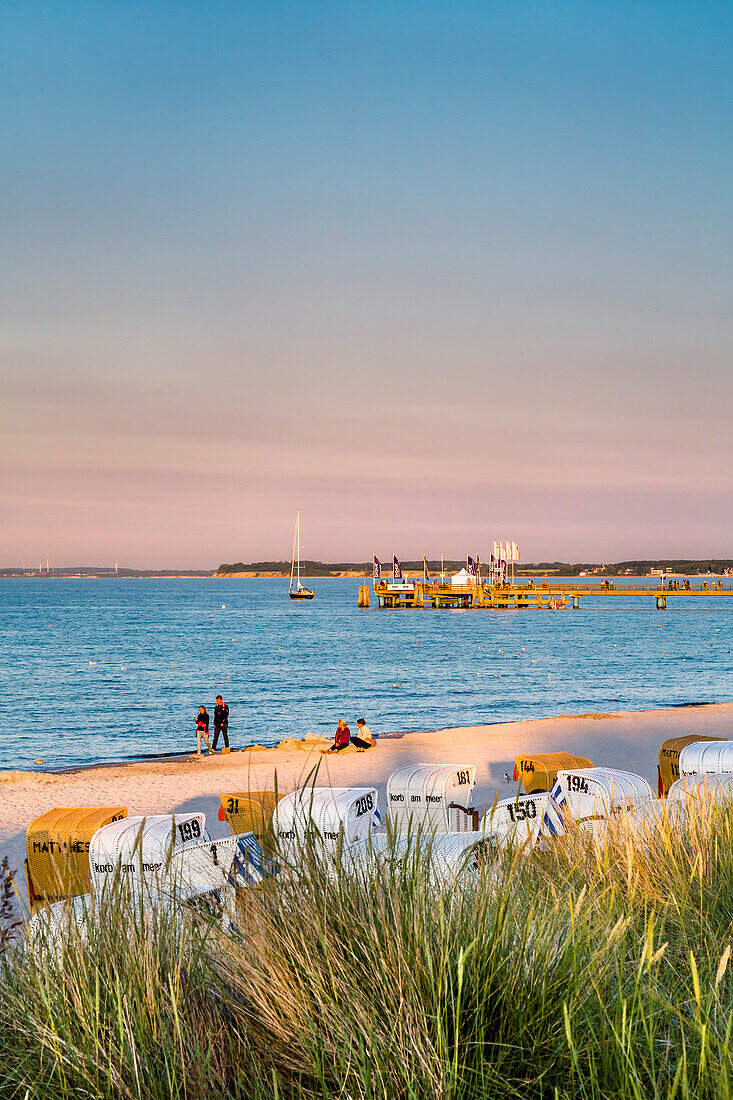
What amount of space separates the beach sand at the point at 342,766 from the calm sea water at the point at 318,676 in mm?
7241

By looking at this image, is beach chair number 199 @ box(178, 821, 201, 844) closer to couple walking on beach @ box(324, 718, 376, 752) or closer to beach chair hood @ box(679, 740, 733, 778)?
beach chair hood @ box(679, 740, 733, 778)

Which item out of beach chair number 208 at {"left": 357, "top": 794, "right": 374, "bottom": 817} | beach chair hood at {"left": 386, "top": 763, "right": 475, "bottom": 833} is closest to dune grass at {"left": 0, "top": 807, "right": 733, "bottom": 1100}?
beach chair number 208 at {"left": 357, "top": 794, "right": 374, "bottom": 817}

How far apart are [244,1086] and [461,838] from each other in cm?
524

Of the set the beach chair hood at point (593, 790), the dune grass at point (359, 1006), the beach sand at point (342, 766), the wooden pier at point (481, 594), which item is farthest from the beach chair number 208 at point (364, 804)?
the wooden pier at point (481, 594)

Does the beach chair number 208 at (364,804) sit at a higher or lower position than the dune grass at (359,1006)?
lower

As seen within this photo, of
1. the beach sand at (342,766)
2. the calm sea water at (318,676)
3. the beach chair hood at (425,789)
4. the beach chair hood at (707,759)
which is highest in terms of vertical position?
the beach chair hood at (707,759)

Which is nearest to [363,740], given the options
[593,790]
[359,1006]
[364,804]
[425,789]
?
[425,789]

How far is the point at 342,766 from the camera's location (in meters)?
20.7

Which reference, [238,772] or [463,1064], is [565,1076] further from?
[238,772]

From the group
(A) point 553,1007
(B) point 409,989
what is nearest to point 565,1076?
(A) point 553,1007

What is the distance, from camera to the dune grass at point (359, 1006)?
113 inches

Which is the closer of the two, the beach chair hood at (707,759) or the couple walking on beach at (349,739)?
the beach chair hood at (707,759)

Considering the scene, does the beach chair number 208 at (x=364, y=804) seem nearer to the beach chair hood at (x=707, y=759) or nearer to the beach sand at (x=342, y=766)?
the beach sand at (x=342, y=766)

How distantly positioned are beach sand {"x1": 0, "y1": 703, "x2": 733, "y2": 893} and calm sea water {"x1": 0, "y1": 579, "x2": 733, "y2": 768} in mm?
7241
